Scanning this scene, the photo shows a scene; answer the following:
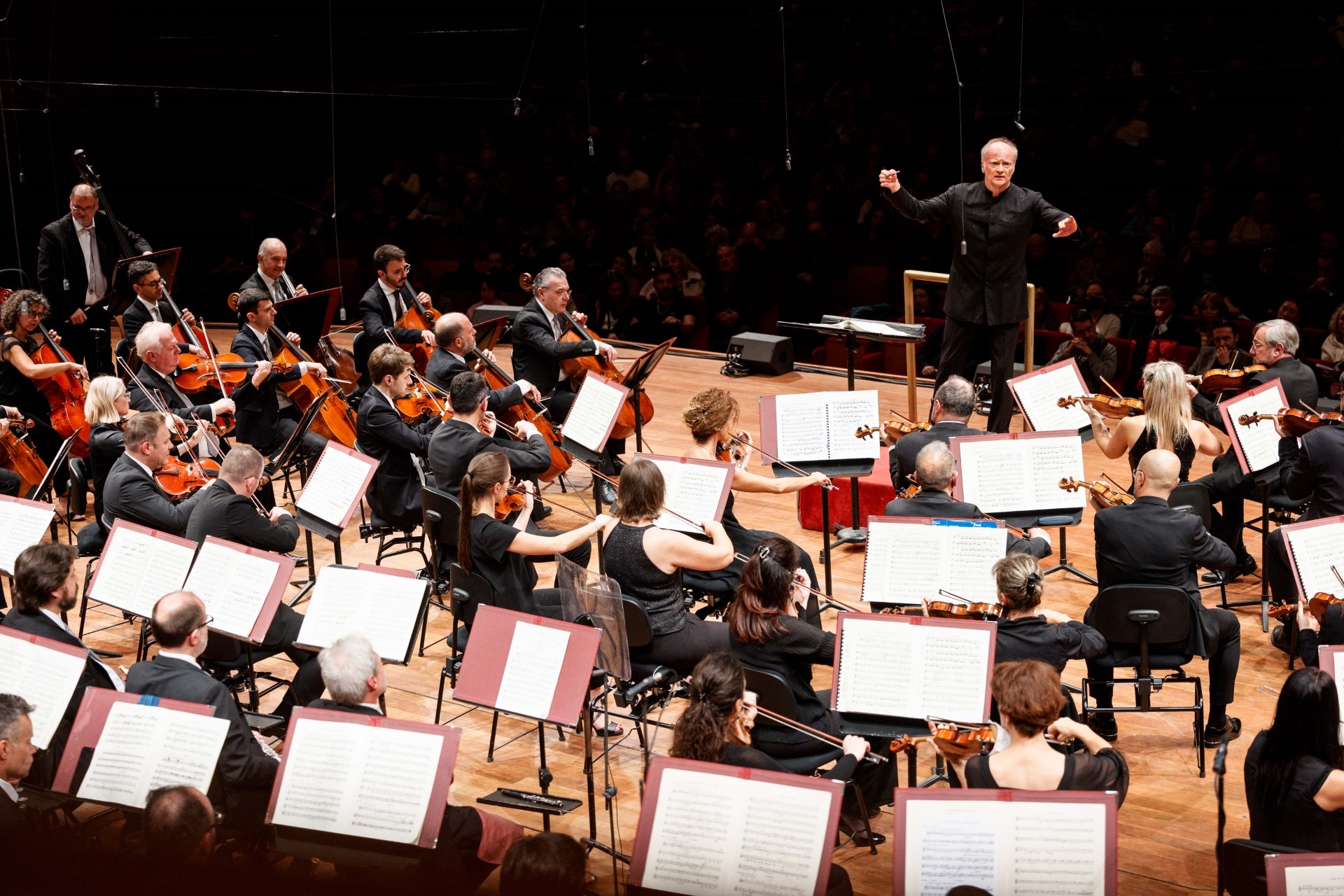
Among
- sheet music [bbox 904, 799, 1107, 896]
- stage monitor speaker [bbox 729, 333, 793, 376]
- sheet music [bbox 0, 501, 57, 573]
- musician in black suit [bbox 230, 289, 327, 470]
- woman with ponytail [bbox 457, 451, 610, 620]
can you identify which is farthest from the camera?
stage monitor speaker [bbox 729, 333, 793, 376]

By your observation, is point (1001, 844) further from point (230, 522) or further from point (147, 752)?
point (230, 522)

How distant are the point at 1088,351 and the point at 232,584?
5811 mm

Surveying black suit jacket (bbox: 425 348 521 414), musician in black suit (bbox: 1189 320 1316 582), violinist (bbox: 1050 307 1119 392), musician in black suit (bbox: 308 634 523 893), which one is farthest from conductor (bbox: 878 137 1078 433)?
musician in black suit (bbox: 308 634 523 893)

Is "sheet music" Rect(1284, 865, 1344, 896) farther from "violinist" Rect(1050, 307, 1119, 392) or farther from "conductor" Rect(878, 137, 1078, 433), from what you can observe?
"violinist" Rect(1050, 307, 1119, 392)

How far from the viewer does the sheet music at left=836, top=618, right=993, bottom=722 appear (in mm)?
3732

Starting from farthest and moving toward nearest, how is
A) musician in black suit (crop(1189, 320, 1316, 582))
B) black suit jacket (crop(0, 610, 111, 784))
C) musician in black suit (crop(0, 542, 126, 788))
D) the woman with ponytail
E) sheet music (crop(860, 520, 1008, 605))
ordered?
musician in black suit (crop(1189, 320, 1316, 582))
the woman with ponytail
sheet music (crop(860, 520, 1008, 605))
musician in black suit (crop(0, 542, 126, 788))
black suit jacket (crop(0, 610, 111, 784))

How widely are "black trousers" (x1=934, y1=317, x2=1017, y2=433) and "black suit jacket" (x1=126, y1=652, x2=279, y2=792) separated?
4.52 meters

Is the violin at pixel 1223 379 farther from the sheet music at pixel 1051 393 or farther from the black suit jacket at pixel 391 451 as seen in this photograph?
the black suit jacket at pixel 391 451

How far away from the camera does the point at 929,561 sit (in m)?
4.51

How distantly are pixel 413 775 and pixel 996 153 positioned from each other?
5.00m

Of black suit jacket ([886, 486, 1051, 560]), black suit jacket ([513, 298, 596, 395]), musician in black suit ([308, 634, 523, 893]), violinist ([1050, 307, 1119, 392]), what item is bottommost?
musician in black suit ([308, 634, 523, 893])

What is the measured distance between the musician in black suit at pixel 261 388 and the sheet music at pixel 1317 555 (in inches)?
192

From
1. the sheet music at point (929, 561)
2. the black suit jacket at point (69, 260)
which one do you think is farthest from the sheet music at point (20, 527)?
the black suit jacket at point (69, 260)

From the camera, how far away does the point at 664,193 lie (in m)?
11.4
